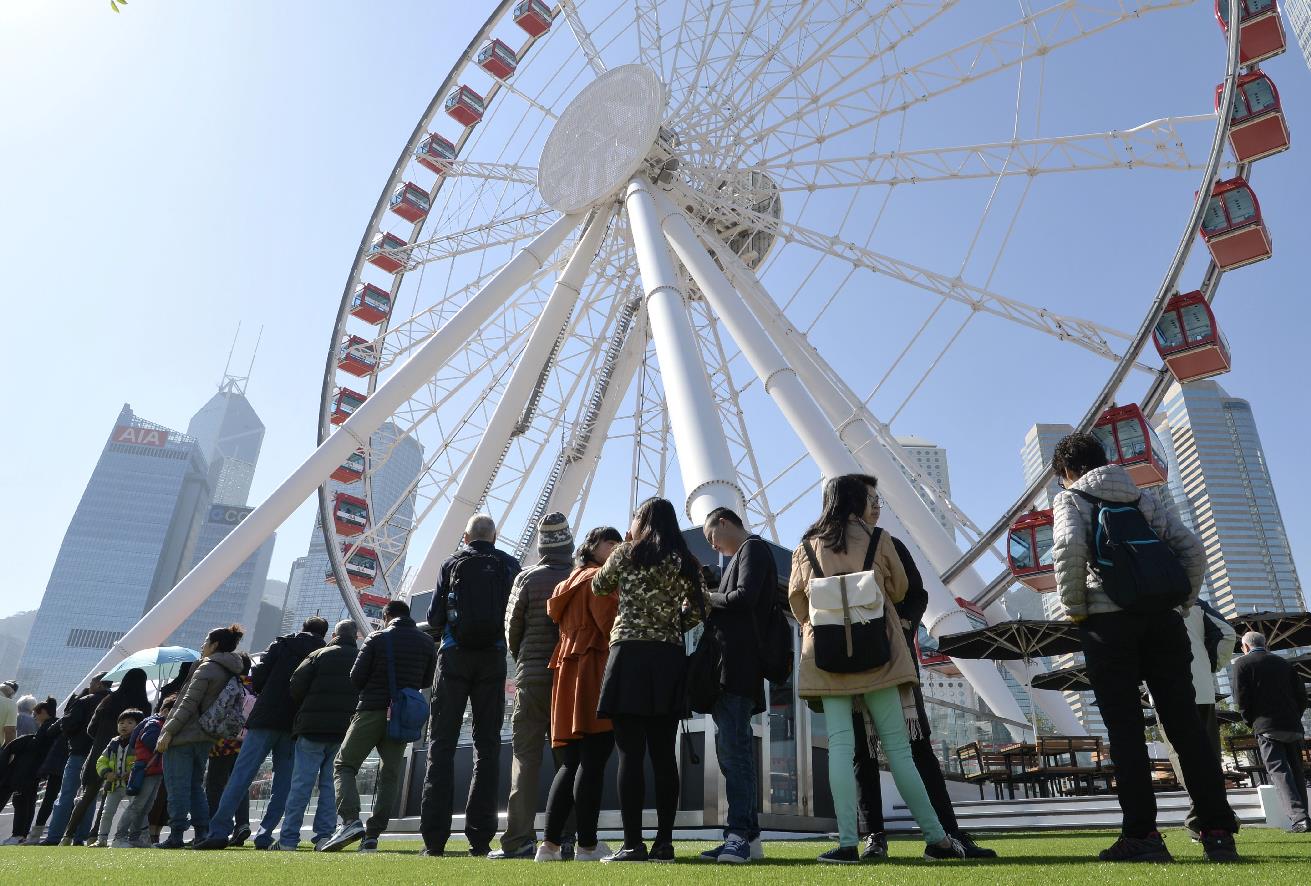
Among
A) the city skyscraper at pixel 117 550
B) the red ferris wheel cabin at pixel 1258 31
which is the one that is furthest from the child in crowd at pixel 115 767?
the city skyscraper at pixel 117 550

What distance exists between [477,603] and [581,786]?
1488mm

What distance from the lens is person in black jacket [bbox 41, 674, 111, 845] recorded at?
901 cm

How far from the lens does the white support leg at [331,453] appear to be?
16016mm

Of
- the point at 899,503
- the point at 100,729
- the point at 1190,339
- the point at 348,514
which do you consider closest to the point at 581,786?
the point at 100,729

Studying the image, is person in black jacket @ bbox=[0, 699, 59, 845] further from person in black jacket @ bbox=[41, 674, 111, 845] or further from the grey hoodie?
the grey hoodie

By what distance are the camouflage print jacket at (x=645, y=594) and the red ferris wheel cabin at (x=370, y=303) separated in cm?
2104

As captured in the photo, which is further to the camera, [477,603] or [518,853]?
[477,603]

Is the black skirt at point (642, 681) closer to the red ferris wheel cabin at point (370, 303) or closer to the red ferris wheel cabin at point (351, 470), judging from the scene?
the red ferris wheel cabin at point (351, 470)

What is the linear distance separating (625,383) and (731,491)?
10107 mm

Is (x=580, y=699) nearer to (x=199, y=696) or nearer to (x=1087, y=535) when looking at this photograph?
(x=1087, y=535)

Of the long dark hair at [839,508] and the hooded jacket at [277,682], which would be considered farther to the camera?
the hooded jacket at [277,682]

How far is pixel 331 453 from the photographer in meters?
17.3

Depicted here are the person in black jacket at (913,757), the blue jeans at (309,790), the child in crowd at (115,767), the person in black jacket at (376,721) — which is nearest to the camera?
the person in black jacket at (913,757)

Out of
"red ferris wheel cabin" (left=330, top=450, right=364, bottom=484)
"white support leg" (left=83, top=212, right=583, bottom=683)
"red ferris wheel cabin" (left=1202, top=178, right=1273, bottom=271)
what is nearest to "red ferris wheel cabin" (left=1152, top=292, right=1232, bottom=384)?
"red ferris wheel cabin" (left=1202, top=178, right=1273, bottom=271)
